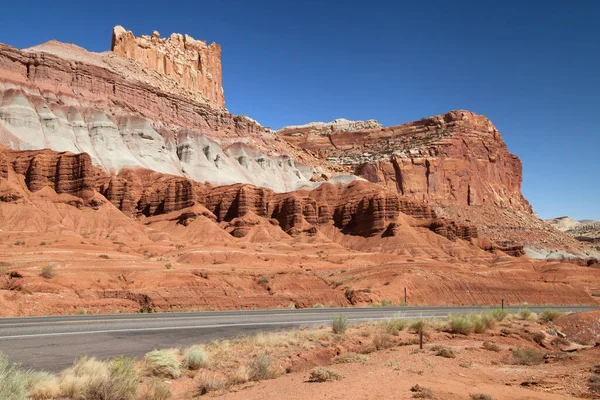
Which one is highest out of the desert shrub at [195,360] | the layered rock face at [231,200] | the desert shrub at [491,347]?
the layered rock face at [231,200]

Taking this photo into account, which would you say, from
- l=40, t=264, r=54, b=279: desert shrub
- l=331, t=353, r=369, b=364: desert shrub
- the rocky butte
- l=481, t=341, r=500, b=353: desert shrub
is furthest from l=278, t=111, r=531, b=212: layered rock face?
l=331, t=353, r=369, b=364: desert shrub

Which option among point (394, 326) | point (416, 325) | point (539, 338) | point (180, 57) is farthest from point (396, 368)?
point (180, 57)

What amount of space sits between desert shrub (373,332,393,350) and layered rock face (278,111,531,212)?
110 metres

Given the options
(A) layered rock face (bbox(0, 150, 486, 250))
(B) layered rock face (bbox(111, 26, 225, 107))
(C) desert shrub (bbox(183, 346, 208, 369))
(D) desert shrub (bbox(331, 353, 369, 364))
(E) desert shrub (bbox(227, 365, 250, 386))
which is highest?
(B) layered rock face (bbox(111, 26, 225, 107))

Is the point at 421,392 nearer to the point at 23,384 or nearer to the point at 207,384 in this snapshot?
the point at 207,384

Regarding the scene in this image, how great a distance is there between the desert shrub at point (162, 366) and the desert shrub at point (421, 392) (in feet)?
17.2

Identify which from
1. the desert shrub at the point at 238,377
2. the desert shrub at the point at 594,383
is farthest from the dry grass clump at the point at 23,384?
the desert shrub at the point at 594,383

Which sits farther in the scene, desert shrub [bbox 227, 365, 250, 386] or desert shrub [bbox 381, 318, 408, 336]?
desert shrub [bbox 381, 318, 408, 336]

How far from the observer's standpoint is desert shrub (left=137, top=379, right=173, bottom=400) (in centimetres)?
914

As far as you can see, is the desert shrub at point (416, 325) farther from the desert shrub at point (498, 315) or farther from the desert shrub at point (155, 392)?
the desert shrub at point (155, 392)

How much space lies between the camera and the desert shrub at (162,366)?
1105 centimetres

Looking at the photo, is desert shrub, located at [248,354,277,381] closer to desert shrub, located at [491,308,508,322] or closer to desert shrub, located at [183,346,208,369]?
desert shrub, located at [183,346,208,369]

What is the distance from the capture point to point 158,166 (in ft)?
272

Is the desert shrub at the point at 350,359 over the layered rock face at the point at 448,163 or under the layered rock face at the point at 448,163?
under
